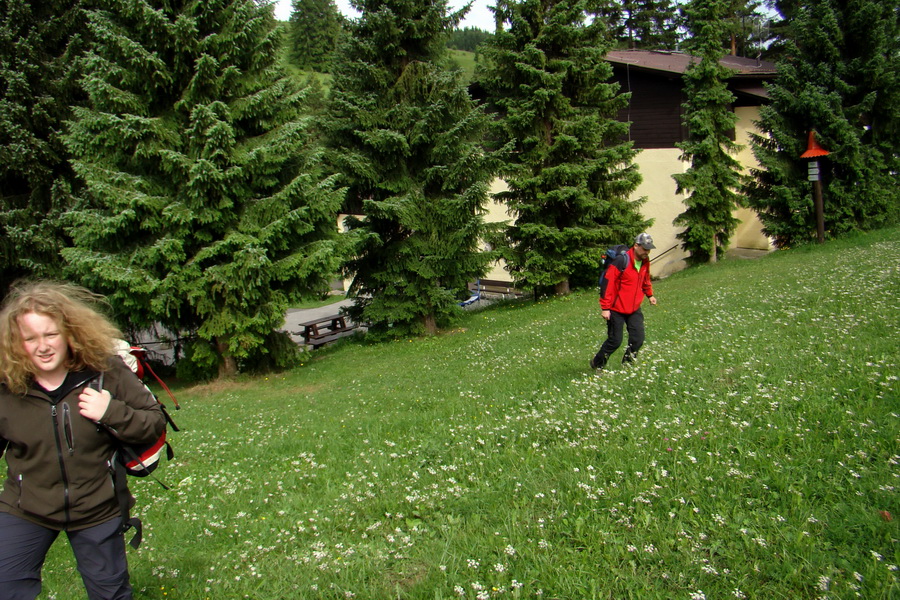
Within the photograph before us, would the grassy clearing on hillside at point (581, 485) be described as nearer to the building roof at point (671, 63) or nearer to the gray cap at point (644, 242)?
the gray cap at point (644, 242)

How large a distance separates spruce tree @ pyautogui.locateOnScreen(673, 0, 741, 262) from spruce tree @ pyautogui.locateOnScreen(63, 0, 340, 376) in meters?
14.6

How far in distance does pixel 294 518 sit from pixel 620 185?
1739 cm

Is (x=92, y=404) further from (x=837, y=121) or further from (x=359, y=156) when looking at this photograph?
(x=837, y=121)

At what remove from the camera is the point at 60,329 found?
3217 mm

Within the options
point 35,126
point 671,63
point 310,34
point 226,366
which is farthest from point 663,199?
Answer: point 310,34

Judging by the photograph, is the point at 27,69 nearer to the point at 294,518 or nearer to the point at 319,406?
the point at 319,406

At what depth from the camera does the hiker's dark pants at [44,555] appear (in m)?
3.12

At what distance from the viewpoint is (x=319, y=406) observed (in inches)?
429

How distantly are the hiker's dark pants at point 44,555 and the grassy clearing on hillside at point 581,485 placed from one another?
3.38 feet

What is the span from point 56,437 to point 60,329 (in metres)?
0.59

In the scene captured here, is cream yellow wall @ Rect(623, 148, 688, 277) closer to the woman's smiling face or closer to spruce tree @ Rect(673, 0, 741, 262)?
spruce tree @ Rect(673, 0, 741, 262)

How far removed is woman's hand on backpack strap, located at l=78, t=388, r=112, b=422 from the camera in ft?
10.2

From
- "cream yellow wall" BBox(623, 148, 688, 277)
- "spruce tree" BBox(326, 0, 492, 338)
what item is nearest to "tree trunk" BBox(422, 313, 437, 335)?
"spruce tree" BBox(326, 0, 492, 338)

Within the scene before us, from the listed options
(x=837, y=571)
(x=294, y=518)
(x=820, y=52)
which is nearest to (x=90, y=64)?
(x=294, y=518)
